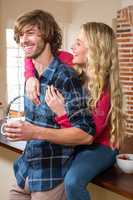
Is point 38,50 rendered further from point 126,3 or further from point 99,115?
point 126,3

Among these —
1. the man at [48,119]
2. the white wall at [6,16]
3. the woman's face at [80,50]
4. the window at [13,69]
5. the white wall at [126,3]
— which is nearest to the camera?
the man at [48,119]

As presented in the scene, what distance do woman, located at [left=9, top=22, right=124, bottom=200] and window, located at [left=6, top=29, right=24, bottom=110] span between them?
12.4 ft

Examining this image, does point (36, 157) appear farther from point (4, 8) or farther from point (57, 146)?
point (4, 8)

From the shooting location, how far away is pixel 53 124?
126cm

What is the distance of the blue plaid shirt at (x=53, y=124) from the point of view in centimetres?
123

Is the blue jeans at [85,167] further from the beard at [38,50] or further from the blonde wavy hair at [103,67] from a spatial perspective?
the beard at [38,50]

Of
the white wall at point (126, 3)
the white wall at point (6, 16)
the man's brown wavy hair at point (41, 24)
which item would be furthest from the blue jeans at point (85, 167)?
the white wall at point (6, 16)

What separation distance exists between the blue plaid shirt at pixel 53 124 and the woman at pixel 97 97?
1.2 inches

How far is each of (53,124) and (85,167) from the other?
195mm

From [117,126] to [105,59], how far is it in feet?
0.86

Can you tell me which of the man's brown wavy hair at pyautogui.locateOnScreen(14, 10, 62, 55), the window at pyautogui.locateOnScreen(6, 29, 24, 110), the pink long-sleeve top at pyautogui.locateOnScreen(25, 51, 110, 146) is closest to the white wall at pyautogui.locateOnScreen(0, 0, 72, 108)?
the window at pyautogui.locateOnScreen(6, 29, 24, 110)

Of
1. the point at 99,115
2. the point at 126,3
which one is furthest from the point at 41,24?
the point at 126,3

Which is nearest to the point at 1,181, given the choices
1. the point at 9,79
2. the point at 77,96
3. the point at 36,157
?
the point at 36,157

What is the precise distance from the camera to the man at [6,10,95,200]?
1200mm
